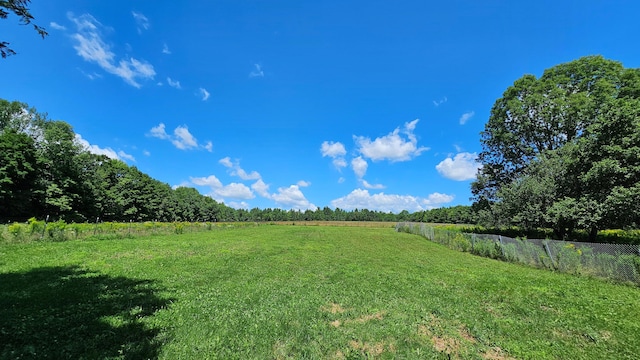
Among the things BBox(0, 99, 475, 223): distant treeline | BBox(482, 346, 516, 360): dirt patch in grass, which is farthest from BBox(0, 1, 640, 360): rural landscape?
BBox(0, 99, 475, 223): distant treeline

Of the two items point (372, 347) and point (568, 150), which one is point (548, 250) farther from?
point (372, 347)

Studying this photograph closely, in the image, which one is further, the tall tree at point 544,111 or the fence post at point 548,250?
the tall tree at point 544,111

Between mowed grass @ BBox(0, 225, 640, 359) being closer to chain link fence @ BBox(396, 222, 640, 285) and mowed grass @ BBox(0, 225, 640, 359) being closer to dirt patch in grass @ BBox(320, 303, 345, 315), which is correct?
dirt patch in grass @ BBox(320, 303, 345, 315)

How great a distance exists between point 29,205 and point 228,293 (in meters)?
49.2

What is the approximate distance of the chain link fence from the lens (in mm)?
10984

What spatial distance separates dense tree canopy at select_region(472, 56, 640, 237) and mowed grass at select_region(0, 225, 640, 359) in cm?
993

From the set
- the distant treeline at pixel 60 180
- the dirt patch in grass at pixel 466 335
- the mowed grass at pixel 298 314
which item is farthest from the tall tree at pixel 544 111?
the dirt patch in grass at pixel 466 335

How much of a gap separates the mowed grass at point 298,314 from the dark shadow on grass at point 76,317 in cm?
3

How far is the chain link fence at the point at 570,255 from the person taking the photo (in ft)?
36.0

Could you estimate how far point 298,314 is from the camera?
22.1 feet

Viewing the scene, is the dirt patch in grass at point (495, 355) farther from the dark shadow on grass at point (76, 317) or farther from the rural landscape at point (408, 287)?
the dark shadow on grass at point (76, 317)

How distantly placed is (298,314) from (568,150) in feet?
78.9

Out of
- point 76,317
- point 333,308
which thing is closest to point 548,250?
point 333,308

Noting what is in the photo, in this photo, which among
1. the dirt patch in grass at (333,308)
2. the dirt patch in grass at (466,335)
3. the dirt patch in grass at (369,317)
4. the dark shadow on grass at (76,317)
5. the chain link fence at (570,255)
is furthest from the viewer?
the chain link fence at (570,255)
